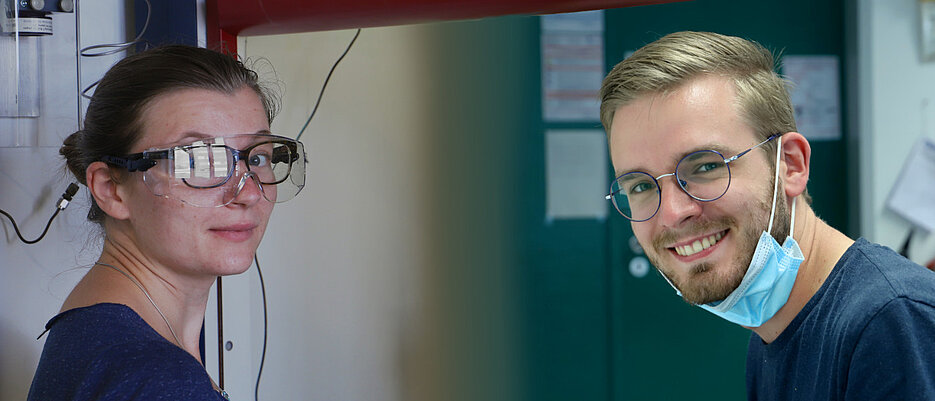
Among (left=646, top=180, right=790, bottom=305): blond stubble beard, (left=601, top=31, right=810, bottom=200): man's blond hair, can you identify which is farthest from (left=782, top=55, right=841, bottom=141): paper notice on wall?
(left=646, top=180, right=790, bottom=305): blond stubble beard

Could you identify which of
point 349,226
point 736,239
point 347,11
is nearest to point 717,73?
point 736,239

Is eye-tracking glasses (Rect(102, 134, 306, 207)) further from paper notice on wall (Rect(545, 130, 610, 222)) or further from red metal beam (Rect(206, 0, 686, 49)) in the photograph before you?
paper notice on wall (Rect(545, 130, 610, 222))

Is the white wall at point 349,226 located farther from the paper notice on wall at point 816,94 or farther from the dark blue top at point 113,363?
the paper notice on wall at point 816,94

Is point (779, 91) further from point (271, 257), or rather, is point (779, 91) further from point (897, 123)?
point (897, 123)

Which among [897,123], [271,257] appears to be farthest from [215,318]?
[897,123]

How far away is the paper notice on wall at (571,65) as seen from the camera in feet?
9.76

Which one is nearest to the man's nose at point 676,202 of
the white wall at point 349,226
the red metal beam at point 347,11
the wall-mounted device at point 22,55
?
the red metal beam at point 347,11

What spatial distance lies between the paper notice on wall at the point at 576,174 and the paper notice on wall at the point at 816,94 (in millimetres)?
885

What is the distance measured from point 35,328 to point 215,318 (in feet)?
1.36

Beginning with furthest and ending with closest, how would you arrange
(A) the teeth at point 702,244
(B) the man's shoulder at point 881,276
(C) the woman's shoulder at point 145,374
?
(A) the teeth at point 702,244
(B) the man's shoulder at point 881,276
(C) the woman's shoulder at point 145,374

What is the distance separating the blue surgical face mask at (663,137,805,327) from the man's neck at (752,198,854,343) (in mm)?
16

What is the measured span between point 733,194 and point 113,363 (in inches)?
40.6

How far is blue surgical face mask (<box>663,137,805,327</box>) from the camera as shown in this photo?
1.33m

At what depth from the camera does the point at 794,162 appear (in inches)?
54.6
